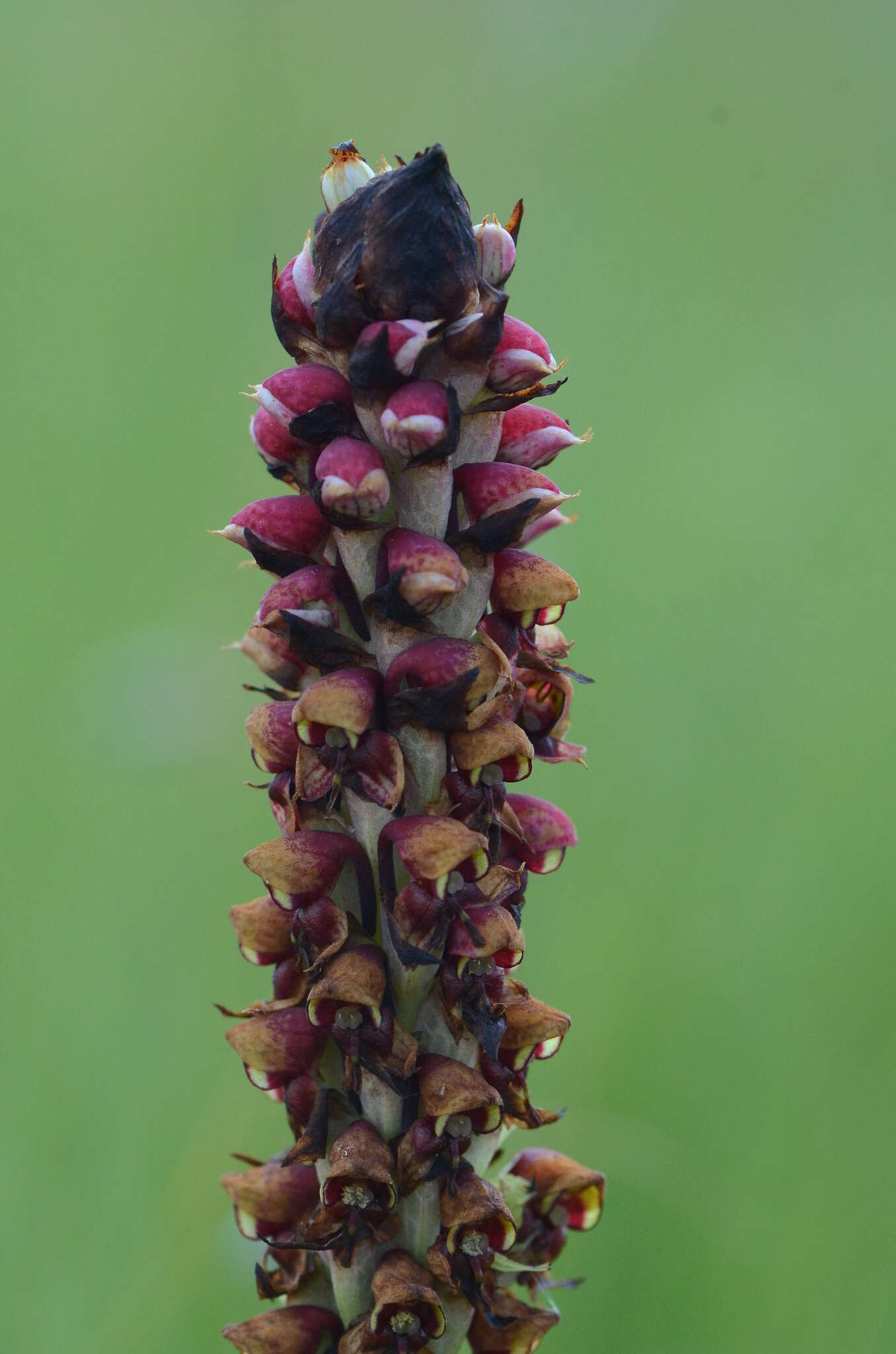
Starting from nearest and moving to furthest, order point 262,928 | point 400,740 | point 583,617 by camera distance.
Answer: point 400,740 < point 262,928 < point 583,617

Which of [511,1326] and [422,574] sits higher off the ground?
[422,574]

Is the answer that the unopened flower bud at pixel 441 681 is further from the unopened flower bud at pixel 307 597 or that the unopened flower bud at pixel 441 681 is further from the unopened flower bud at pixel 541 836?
the unopened flower bud at pixel 541 836

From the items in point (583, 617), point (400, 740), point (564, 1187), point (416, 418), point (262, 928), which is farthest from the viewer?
point (583, 617)

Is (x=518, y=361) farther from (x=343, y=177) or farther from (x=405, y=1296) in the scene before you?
(x=405, y=1296)

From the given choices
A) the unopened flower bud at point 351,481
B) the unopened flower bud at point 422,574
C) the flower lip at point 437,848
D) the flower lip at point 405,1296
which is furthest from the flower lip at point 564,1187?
the unopened flower bud at point 351,481

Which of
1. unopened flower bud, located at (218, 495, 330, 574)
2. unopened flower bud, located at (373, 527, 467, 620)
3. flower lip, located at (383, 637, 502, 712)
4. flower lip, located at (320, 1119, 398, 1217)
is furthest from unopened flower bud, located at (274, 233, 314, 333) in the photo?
flower lip, located at (320, 1119, 398, 1217)

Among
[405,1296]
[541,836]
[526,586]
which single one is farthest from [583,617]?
[405,1296]

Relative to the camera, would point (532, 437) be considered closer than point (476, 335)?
No
